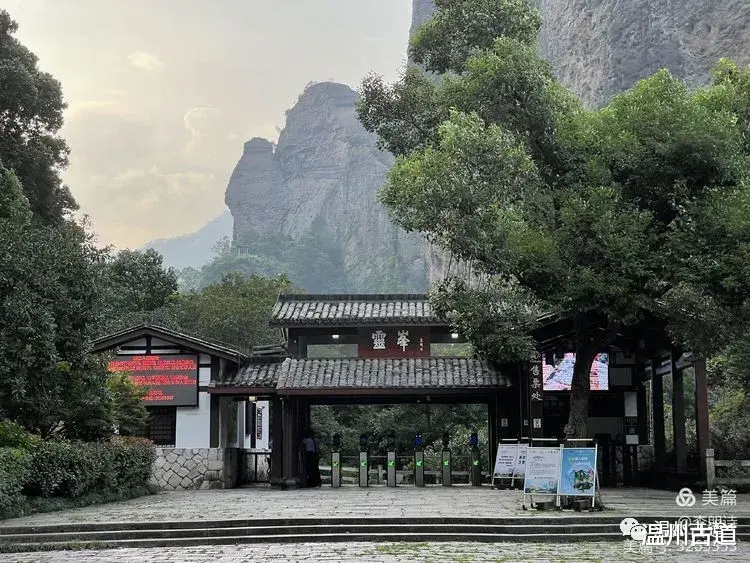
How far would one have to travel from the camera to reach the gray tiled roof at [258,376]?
19.9 metres

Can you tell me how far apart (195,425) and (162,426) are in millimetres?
951

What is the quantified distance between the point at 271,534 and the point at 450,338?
1212 centimetres

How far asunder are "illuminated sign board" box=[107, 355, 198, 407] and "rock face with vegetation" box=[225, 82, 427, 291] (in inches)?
2658

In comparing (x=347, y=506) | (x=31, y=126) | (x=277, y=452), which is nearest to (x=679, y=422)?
(x=347, y=506)

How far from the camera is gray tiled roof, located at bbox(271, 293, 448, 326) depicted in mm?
21781

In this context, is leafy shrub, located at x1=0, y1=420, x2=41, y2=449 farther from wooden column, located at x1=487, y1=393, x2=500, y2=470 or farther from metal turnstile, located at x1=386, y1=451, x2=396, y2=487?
wooden column, located at x1=487, y1=393, x2=500, y2=470

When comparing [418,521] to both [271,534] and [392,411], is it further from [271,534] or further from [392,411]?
[392,411]

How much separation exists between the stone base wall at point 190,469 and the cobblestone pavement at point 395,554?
974 cm

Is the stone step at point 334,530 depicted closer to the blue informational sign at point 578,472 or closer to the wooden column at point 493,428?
the blue informational sign at point 578,472

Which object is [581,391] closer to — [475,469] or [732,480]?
[732,480]

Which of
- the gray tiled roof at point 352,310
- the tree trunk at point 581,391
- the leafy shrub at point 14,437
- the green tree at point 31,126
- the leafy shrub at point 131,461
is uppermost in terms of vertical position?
the green tree at point 31,126

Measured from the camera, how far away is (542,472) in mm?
12938

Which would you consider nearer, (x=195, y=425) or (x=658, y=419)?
(x=658, y=419)

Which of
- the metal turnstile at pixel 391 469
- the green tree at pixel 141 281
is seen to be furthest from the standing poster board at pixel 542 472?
the green tree at pixel 141 281
